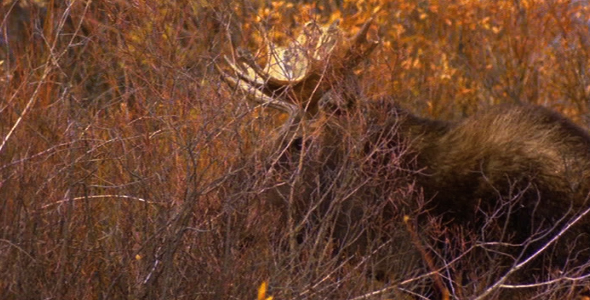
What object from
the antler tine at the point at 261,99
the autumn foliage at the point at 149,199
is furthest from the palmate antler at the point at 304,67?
the autumn foliage at the point at 149,199

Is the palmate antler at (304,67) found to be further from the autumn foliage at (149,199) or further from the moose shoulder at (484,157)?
the autumn foliage at (149,199)

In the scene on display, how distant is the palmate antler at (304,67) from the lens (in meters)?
4.86

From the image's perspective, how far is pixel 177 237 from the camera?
4.23 metres

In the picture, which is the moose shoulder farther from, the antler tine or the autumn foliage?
the autumn foliage

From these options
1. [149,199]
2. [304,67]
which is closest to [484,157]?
[304,67]

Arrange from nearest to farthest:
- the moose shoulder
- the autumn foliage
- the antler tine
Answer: the autumn foliage → the antler tine → the moose shoulder

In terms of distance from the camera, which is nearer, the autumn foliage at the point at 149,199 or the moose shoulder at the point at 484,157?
the autumn foliage at the point at 149,199

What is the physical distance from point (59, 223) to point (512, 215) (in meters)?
2.43

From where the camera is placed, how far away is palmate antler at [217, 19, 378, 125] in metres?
4.86

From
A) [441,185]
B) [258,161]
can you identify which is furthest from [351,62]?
[258,161]

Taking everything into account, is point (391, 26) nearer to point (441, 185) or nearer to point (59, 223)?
point (441, 185)

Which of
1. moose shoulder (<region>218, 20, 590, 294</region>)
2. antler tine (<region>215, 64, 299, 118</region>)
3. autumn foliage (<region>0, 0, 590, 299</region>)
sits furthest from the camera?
moose shoulder (<region>218, 20, 590, 294</region>)

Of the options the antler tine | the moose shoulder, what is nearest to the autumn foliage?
the antler tine

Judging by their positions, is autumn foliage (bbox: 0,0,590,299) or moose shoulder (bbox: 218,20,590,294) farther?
moose shoulder (bbox: 218,20,590,294)
